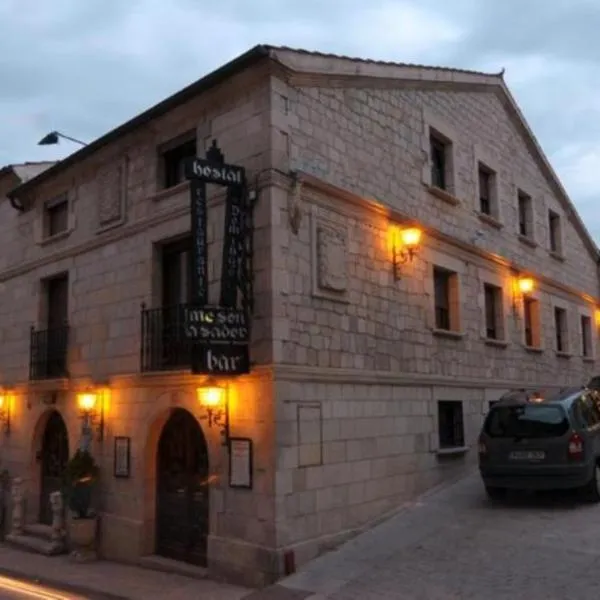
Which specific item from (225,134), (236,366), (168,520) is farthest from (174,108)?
(168,520)

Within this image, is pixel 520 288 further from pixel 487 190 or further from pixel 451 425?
pixel 451 425

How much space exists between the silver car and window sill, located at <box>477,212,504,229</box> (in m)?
5.01

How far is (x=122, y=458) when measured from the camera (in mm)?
11656

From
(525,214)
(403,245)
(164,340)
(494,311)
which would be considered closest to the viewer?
(164,340)

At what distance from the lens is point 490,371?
14680 millimetres

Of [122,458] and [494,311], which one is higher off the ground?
[494,311]

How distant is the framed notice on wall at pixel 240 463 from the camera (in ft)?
30.8

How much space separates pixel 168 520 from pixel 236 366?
3.31m

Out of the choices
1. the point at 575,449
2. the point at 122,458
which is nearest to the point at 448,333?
the point at 575,449

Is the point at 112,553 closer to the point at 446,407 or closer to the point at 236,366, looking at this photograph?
the point at 236,366

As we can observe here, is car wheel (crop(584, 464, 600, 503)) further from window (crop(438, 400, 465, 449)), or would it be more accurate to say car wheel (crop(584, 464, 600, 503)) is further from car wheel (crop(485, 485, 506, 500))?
window (crop(438, 400, 465, 449))

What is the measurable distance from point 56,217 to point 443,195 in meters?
7.74

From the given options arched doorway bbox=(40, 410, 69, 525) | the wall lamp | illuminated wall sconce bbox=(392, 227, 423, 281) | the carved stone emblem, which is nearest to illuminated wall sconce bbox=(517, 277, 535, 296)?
the wall lamp

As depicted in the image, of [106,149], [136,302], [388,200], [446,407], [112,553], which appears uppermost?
[106,149]
